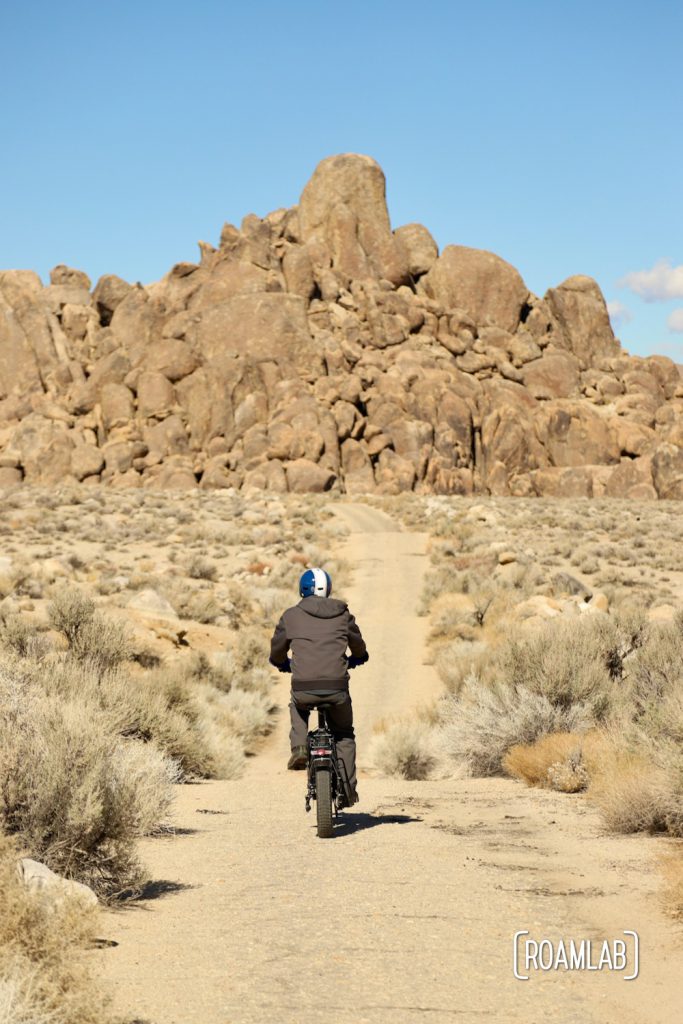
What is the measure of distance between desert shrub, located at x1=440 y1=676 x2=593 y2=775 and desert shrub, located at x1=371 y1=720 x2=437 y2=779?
0.33 m

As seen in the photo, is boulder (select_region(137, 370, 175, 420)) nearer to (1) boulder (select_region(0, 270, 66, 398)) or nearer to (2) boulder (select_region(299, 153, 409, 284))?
(1) boulder (select_region(0, 270, 66, 398))

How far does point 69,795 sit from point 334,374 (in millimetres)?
63279

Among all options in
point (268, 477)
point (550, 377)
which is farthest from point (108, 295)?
point (550, 377)

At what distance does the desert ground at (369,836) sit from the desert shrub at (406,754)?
0.03 m

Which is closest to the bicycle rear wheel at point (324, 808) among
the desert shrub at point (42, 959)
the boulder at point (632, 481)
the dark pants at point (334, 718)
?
the dark pants at point (334, 718)

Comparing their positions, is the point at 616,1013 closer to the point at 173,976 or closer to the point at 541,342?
the point at 173,976

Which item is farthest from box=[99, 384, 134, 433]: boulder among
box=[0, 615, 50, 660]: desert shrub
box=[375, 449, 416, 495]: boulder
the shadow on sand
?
the shadow on sand

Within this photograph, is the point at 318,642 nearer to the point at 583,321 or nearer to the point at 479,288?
the point at 479,288

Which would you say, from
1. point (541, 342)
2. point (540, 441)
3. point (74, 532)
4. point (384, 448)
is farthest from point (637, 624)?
point (541, 342)

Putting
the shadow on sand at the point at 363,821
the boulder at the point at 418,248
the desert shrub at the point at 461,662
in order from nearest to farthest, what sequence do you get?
the shadow on sand at the point at 363,821 < the desert shrub at the point at 461,662 < the boulder at the point at 418,248

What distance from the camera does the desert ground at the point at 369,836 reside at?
14.7ft

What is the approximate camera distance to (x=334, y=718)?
332 inches

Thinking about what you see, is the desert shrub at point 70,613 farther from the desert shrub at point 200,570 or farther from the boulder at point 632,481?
the boulder at point 632,481

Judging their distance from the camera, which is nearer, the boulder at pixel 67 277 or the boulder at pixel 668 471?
the boulder at pixel 668 471
